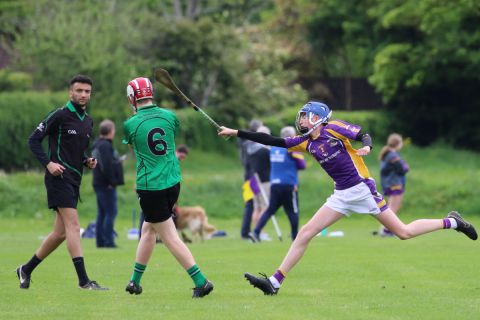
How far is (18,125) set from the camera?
3303 cm

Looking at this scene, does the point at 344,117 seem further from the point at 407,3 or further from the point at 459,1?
the point at 459,1

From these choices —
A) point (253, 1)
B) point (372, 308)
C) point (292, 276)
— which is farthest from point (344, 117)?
point (372, 308)

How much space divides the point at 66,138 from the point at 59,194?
0.60 meters

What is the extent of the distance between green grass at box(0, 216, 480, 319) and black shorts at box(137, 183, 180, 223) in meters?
0.82

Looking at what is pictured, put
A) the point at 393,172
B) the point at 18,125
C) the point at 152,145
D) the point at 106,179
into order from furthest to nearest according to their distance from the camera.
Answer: the point at 18,125 < the point at 393,172 < the point at 106,179 < the point at 152,145

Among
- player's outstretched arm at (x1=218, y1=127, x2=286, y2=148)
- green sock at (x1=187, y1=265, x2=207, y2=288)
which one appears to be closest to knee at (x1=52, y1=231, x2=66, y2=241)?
green sock at (x1=187, y1=265, x2=207, y2=288)

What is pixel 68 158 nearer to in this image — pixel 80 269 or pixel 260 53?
pixel 80 269

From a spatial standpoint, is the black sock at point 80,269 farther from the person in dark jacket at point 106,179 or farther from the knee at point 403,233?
the person in dark jacket at point 106,179

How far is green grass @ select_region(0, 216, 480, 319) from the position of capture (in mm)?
10125

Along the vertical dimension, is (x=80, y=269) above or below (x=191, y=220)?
above

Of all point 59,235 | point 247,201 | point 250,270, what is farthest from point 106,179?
point 59,235

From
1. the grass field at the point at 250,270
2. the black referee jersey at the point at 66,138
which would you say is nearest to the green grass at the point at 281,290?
the grass field at the point at 250,270

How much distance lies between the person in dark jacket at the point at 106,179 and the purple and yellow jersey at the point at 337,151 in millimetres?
8047

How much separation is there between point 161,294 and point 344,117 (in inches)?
1365
